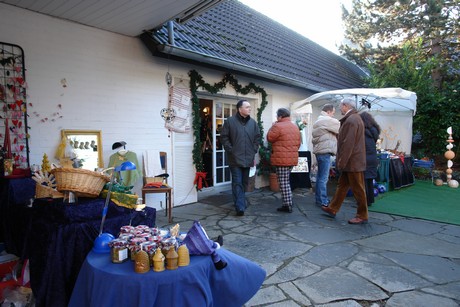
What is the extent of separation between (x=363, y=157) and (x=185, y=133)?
3.26 meters

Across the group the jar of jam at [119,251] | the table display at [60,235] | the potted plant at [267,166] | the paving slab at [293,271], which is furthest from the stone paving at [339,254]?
the potted plant at [267,166]

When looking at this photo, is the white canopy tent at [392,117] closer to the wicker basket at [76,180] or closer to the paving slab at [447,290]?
the paving slab at [447,290]

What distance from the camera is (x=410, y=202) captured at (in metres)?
6.22

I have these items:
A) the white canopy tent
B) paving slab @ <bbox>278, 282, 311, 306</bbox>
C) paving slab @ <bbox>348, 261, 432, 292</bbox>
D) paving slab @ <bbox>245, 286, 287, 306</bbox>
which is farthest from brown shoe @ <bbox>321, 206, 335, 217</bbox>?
the white canopy tent

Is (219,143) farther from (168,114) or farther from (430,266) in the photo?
(430,266)

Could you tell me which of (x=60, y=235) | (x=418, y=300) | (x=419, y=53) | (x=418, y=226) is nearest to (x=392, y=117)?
(x=419, y=53)

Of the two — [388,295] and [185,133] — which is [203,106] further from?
[388,295]

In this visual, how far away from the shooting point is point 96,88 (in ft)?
15.1

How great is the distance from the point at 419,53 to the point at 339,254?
10.7 m

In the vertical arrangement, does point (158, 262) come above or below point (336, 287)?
above

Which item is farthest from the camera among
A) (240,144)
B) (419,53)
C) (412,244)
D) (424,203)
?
(419,53)

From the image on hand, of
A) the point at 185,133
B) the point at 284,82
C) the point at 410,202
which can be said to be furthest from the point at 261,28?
the point at 410,202

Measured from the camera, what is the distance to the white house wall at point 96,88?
3.98m

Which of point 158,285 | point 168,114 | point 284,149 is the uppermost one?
point 168,114
